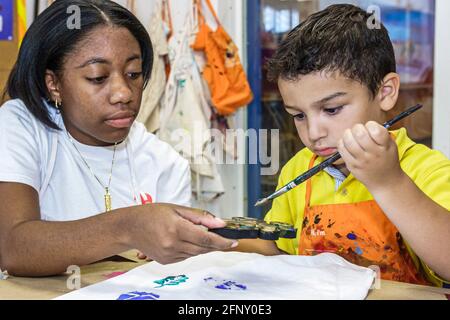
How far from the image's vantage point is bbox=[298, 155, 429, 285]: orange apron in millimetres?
1004

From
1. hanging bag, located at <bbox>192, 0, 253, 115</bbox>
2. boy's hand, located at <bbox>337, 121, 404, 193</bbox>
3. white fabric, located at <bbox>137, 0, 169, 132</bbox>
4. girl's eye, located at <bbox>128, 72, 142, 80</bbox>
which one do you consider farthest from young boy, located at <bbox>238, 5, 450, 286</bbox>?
white fabric, located at <bbox>137, 0, 169, 132</bbox>

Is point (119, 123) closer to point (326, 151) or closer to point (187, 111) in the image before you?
point (326, 151)

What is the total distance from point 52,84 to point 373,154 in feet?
2.42

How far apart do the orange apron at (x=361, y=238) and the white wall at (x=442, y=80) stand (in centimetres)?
130

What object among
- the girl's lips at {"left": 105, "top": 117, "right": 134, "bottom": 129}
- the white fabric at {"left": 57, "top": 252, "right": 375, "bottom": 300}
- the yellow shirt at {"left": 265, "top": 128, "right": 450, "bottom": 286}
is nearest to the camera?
the white fabric at {"left": 57, "top": 252, "right": 375, "bottom": 300}

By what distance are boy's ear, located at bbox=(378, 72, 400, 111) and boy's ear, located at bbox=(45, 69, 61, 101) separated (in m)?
0.66

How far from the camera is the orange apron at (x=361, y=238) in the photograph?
3.29 ft

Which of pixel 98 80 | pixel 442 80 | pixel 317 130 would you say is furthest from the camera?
pixel 442 80

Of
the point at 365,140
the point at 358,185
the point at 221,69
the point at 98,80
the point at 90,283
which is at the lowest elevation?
the point at 90,283

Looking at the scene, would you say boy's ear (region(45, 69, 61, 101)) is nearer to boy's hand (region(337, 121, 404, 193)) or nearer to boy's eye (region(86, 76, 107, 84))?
boy's eye (region(86, 76, 107, 84))

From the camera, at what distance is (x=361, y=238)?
1023 millimetres

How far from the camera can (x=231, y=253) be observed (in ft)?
3.24

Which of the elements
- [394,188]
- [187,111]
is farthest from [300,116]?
[187,111]

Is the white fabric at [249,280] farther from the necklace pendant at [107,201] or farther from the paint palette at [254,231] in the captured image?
the necklace pendant at [107,201]
